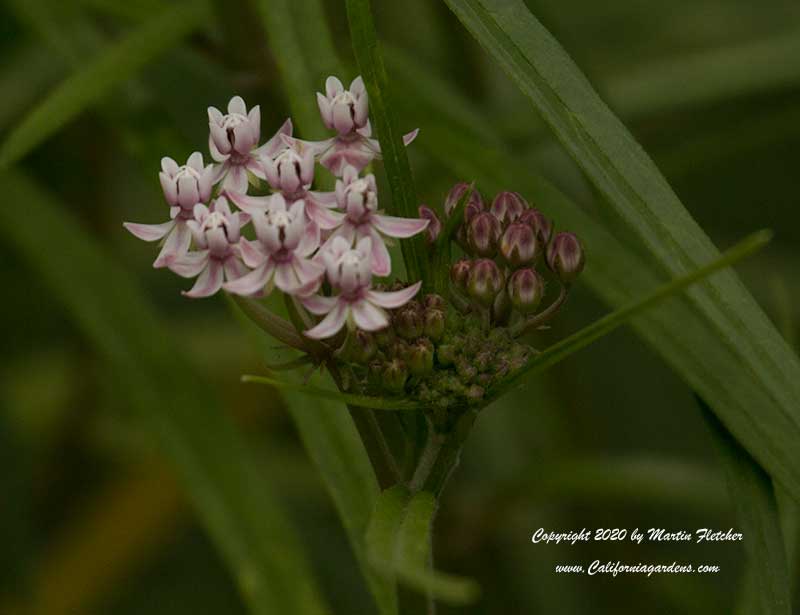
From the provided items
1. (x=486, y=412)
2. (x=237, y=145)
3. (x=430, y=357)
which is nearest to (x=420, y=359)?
(x=430, y=357)

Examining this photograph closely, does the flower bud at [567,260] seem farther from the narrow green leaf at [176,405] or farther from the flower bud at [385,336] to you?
the narrow green leaf at [176,405]

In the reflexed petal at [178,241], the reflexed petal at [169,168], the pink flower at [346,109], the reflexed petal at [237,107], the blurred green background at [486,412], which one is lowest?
the blurred green background at [486,412]

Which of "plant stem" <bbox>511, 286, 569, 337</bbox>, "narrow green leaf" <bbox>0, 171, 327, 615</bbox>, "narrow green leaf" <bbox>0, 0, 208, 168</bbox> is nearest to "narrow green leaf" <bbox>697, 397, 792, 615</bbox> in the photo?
"plant stem" <bbox>511, 286, 569, 337</bbox>

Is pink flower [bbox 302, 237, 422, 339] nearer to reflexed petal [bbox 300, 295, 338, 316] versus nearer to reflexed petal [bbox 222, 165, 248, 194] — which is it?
reflexed petal [bbox 300, 295, 338, 316]

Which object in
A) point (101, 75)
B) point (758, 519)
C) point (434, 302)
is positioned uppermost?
point (101, 75)

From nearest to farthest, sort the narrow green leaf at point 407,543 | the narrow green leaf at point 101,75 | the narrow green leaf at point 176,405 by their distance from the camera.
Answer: the narrow green leaf at point 407,543, the narrow green leaf at point 101,75, the narrow green leaf at point 176,405

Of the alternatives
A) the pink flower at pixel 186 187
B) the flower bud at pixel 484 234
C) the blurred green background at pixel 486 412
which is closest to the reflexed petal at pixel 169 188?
the pink flower at pixel 186 187

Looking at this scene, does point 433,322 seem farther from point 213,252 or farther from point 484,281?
point 213,252
